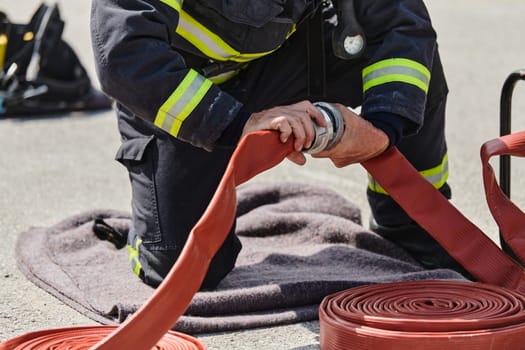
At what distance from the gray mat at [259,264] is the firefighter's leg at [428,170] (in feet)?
0.16

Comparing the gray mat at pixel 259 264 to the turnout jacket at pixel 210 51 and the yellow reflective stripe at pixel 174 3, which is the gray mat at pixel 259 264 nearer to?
the turnout jacket at pixel 210 51

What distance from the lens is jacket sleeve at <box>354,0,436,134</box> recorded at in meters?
3.19

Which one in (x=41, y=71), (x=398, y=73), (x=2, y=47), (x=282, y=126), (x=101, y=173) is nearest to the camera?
(x=282, y=126)

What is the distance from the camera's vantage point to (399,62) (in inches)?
127

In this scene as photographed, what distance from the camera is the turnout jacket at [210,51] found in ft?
9.37

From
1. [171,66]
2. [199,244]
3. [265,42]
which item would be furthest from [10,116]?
[199,244]

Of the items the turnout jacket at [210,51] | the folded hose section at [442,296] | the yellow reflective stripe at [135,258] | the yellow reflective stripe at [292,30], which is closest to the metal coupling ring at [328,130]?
the turnout jacket at [210,51]

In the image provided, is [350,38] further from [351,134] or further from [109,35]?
[109,35]

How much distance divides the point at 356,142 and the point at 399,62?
350mm

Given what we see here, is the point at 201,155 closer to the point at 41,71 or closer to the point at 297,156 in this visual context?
the point at 297,156

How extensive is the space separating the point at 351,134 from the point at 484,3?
775 centimetres

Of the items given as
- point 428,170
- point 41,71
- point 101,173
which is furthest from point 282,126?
point 41,71

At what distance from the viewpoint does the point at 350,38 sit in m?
3.44

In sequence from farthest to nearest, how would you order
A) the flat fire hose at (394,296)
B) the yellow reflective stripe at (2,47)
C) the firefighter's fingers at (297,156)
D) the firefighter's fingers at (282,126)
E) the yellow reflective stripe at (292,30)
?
1. the yellow reflective stripe at (2,47)
2. the yellow reflective stripe at (292,30)
3. the firefighter's fingers at (297,156)
4. the firefighter's fingers at (282,126)
5. the flat fire hose at (394,296)
